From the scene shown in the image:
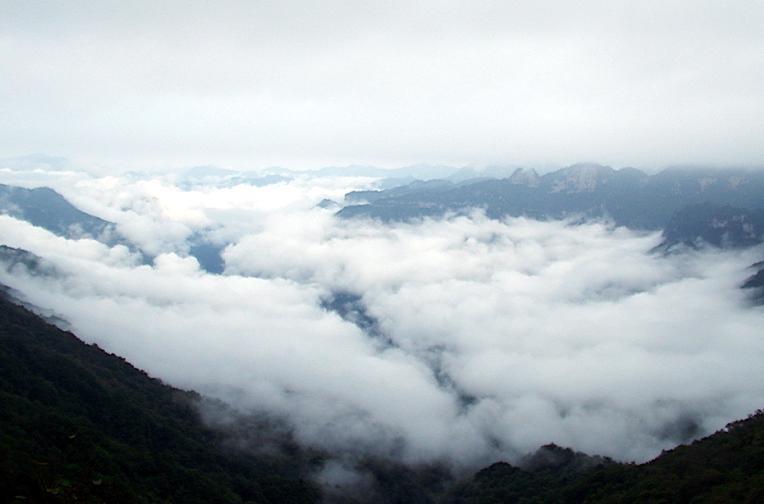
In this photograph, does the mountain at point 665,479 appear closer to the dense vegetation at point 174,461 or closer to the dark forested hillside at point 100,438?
the dense vegetation at point 174,461

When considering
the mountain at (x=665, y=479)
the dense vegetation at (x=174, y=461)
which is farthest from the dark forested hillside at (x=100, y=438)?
A: the mountain at (x=665, y=479)

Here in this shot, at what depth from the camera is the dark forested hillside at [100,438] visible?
7100 centimetres

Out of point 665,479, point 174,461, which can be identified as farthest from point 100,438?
point 665,479

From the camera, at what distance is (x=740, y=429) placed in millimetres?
94000

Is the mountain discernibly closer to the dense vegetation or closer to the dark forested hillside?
the dense vegetation

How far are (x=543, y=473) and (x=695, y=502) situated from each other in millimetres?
66484

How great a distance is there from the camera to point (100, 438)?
300ft

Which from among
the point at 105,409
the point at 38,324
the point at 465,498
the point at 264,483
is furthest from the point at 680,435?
the point at 38,324

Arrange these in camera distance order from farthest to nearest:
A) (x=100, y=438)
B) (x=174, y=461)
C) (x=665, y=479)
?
(x=174, y=461) → (x=100, y=438) → (x=665, y=479)

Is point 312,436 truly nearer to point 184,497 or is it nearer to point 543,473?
point 543,473

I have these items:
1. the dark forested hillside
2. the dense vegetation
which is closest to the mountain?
the dense vegetation

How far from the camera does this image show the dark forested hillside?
7100 cm

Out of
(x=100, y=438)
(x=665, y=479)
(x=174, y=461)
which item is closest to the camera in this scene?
(x=665, y=479)

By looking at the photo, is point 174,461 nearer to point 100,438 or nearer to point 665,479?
point 100,438
